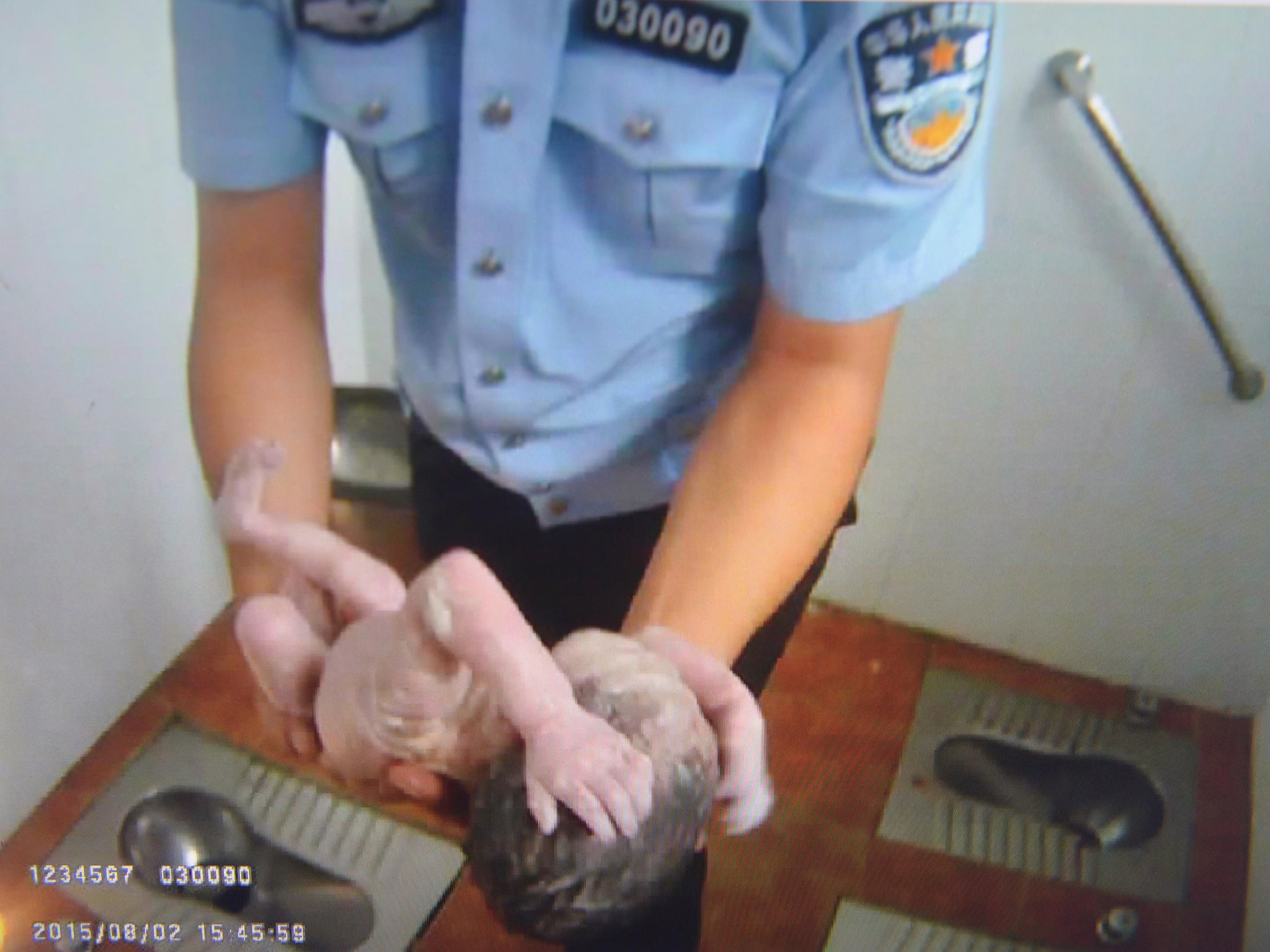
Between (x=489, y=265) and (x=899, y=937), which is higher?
(x=489, y=265)

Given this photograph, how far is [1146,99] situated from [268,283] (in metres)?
0.49

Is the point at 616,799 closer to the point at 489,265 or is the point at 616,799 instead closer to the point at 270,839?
the point at 489,265

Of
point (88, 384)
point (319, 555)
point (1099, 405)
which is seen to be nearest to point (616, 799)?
point (319, 555)

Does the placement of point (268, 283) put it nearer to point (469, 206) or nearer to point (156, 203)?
point (469, 206)

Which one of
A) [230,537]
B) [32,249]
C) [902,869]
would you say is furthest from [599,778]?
[902,869]

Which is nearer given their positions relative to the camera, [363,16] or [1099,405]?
[363,16]

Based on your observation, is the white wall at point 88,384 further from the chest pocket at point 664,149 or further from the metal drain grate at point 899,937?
the metal drain grate at point 899,937

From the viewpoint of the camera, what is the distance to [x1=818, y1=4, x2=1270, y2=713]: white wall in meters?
0.58

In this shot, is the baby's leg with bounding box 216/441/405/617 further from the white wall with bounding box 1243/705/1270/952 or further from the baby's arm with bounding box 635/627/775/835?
the white wall with bounding box 1243/705/1270/952

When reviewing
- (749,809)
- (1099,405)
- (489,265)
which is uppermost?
(489,265)

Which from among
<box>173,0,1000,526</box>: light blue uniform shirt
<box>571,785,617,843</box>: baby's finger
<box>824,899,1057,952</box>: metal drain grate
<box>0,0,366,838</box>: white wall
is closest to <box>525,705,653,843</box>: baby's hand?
<box>571,785,617,843</box>: baby's finger

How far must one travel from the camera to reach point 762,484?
0.34 metres

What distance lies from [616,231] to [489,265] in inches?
1.7

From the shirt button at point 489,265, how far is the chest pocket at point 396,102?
0.09ft
